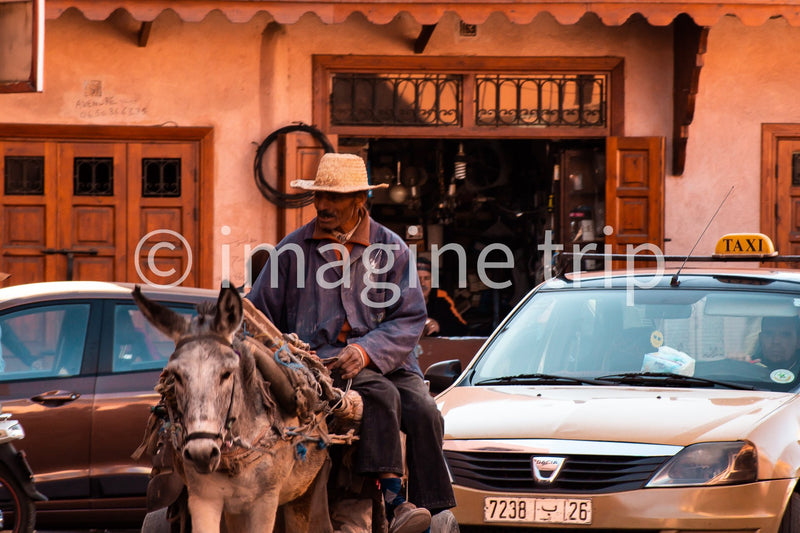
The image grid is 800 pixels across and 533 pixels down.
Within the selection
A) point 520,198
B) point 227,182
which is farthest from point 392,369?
point 520,198

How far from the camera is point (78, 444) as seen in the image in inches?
293

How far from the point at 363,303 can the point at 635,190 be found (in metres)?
7.84

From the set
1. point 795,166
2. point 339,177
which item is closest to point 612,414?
point 339,177

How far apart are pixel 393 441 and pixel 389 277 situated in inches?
27.6

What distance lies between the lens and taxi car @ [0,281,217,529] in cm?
743

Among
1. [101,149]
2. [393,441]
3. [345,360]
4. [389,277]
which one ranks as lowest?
[393,441]

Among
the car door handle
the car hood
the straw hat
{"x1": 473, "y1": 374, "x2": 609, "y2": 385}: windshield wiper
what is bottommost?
the car door handle

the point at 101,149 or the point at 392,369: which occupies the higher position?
the point at 101,149

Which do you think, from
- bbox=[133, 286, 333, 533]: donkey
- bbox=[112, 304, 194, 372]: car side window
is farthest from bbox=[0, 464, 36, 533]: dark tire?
bbox=[133, 286, 333, 533]: donkey

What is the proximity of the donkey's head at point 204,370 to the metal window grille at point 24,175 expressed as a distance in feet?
28.5

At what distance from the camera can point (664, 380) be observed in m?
6.36

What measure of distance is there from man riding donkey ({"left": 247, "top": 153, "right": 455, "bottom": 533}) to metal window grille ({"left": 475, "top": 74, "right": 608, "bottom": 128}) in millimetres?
7545

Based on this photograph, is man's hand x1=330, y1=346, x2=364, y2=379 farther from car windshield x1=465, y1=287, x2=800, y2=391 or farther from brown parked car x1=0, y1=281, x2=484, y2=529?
brown parked car x1=0, y1=281, x2=484, y2=529

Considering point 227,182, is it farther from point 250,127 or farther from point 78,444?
point 78,444
